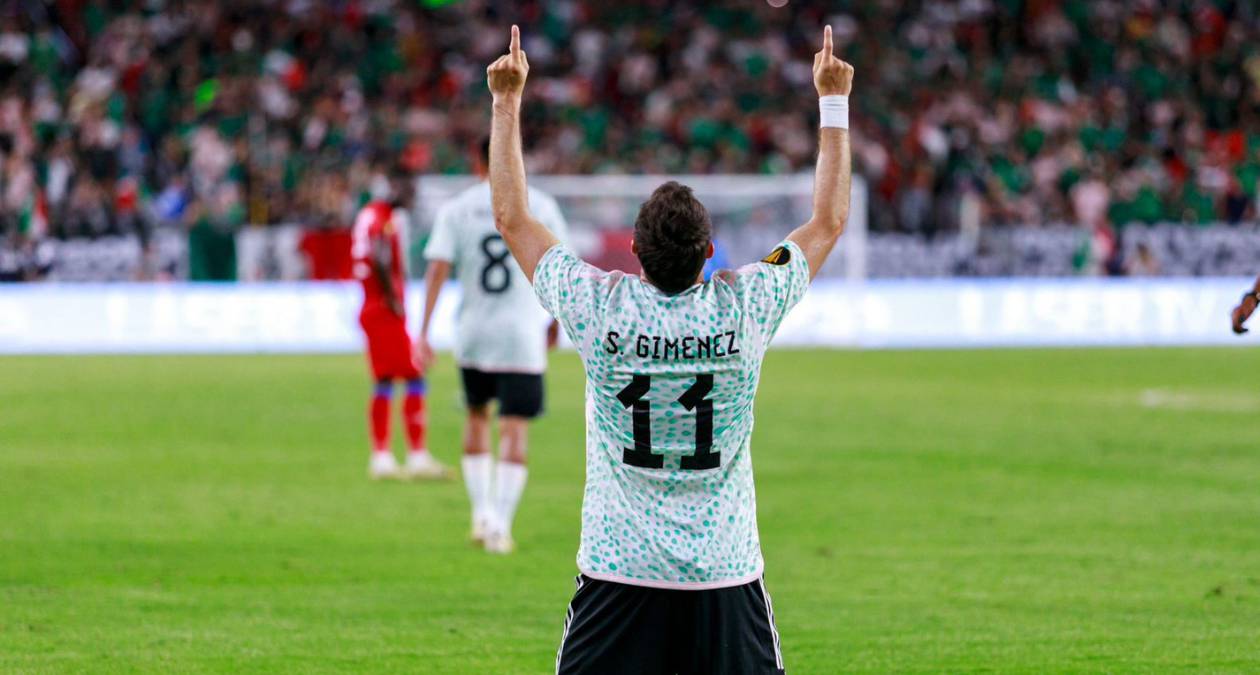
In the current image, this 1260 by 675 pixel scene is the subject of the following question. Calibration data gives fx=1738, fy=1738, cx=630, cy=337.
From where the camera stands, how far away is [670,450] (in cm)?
431

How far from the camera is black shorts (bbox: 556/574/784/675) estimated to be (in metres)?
4.23

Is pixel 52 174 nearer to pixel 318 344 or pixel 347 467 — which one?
pixel 318 344

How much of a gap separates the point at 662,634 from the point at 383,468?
8.66 meters

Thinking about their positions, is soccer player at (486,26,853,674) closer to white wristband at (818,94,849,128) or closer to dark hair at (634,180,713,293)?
dark hair at (634,180,713,293)

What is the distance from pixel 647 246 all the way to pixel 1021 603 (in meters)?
4.49

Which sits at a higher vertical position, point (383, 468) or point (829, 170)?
point (829, 170)

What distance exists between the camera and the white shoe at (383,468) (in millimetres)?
12695

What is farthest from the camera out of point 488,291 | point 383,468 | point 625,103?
point 625,103

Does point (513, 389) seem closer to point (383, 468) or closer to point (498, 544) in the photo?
point (498, 544)

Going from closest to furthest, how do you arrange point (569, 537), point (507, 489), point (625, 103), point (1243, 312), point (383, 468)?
1. point (1243, 312)
2. point (507, 489)
3. point (569, 537)
4. point (383, 468)
5. point (625, 103)

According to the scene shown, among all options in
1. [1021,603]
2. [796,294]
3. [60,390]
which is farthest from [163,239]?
[796,294]

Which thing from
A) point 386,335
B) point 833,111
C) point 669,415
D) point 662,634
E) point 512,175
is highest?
point 833,111

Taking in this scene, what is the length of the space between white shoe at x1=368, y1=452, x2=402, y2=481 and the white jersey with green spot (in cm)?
849

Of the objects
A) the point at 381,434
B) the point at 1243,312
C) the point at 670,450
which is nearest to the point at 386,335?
the point at 381,434
